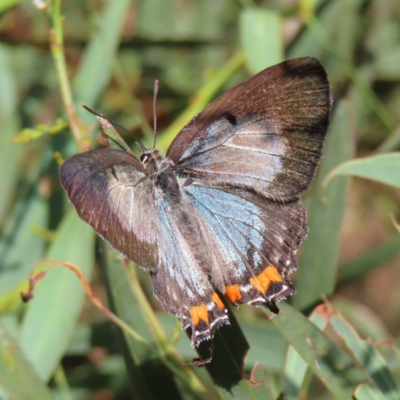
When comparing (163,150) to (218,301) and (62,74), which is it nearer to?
(62,74)

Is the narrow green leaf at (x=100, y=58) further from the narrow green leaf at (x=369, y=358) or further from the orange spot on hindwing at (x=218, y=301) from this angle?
the narrow green leaf at (x=369, y=358)

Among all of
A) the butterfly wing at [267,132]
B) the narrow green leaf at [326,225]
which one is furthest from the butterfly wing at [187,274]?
the narrow green leaf at [326,225]

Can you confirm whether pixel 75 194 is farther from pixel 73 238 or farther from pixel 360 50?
pixel 360 50

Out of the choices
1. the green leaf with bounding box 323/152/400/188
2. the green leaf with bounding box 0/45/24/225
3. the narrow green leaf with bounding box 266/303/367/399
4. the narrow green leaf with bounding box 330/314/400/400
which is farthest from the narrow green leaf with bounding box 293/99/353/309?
the green leaf with bounding box 0/45/24/225

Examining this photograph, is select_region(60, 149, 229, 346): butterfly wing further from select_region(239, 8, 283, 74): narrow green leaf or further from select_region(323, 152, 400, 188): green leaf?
select_region(239, 8, 283, 74): narrow green leaf

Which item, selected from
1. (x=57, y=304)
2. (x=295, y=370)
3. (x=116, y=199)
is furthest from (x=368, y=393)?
(x=57, y=304)

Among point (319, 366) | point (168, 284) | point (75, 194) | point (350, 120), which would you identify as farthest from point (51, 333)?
point (350, 120)
